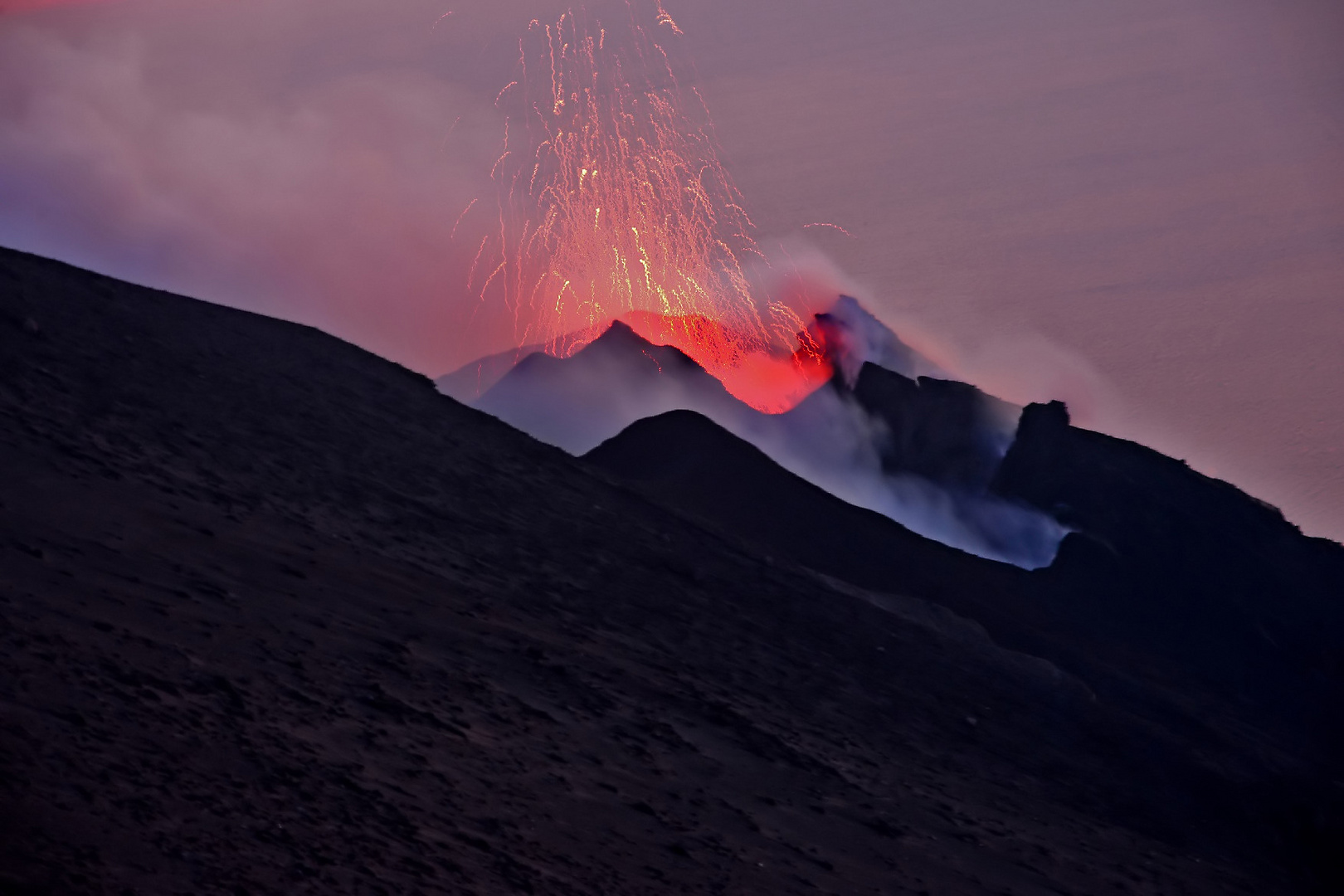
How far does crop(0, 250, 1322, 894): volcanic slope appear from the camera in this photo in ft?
33.0

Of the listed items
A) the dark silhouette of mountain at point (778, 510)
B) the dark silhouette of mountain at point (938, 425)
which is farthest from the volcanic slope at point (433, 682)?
the dark silhouette of mountain at point (938, 425)

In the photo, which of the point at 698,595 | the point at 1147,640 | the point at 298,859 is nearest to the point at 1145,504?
the point at 1147,640

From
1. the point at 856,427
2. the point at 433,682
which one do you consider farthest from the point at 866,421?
the point at 433,682

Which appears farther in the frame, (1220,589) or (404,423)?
(1220,589)

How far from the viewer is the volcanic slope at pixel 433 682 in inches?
396

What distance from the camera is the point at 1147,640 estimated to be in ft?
118

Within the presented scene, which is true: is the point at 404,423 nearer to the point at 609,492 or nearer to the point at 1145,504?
the point at 609,492

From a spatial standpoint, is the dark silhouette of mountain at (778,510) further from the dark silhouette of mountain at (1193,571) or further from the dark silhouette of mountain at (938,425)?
the dark silhouette of mountain at (938,425)

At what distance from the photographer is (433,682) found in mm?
14430

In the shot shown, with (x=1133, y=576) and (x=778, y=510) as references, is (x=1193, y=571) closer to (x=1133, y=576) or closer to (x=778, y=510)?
(x=1133, y=576)

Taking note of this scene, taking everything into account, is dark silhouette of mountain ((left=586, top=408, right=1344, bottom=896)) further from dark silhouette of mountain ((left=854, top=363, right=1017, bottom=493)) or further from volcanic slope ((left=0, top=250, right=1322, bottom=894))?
volcanic slope ((left=0, top=250, right=1322, bottom=894))

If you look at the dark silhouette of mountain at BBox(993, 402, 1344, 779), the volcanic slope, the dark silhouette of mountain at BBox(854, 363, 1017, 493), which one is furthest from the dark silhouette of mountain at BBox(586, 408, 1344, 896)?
the volcanic slope

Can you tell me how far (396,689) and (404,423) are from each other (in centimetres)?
1276

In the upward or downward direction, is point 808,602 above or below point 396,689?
above
